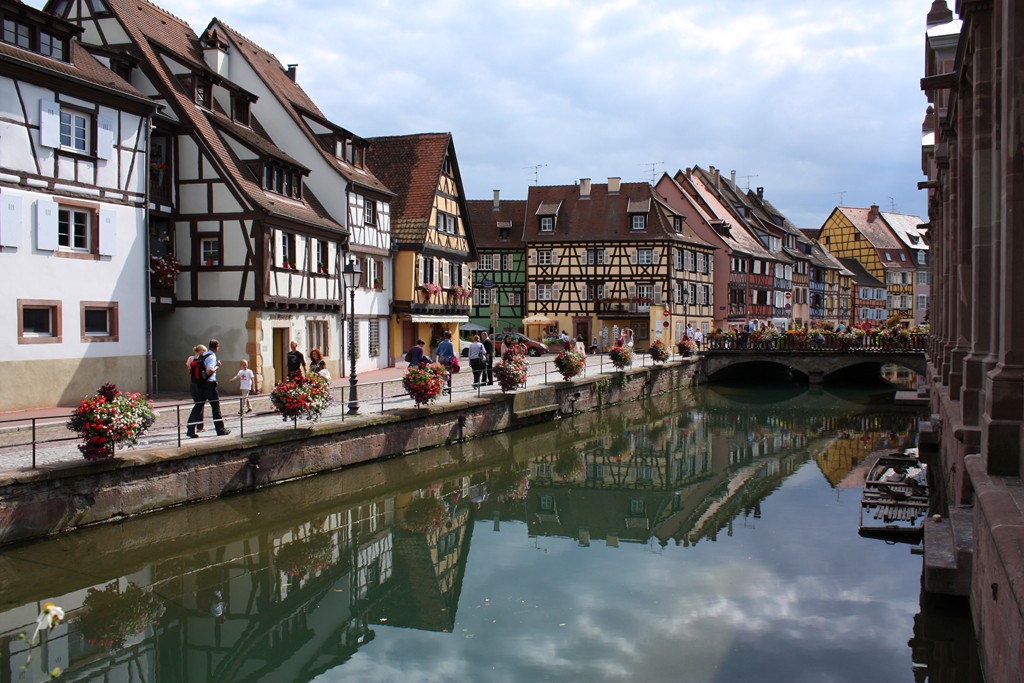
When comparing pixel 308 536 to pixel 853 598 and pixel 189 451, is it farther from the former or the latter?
pixel 853 598

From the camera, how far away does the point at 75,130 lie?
2053 cm

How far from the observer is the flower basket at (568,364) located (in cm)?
3062

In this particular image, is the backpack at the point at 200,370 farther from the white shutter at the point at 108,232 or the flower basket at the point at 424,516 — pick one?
the white shutter at the point at 108,232

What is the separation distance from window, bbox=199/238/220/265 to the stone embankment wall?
25.1 feet

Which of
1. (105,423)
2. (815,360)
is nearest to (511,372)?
(105,423)

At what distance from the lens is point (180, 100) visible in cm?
2483

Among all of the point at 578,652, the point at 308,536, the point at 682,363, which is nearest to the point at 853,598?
the point at 578,652

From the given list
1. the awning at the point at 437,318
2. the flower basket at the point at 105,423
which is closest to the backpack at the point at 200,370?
the flower basket at the point at 105,423

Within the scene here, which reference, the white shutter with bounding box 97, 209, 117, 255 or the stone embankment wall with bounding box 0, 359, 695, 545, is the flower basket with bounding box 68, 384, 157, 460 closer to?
the stone embankment wall with bounding box 0, 359, 695, 545

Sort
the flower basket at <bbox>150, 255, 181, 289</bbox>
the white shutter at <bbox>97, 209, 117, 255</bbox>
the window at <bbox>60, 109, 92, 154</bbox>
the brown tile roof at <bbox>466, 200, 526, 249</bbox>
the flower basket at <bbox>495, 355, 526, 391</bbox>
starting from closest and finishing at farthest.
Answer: the window at <bbox>60, 109, 92, 154</bbox> < the white shutter at <bbox>97, 209, 117, 255</bbox> < the flower basket at <bbox>150, 255, 181, 289</bbox> < the flower basket at <bbox>495, 355, 526, 391</bbox> < the brown tile roof at <bbox>466, 200, 526, 249</bbox>

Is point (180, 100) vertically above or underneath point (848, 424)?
above

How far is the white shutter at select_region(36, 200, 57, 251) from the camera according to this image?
19.4 meters

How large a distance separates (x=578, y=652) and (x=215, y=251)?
18.5m

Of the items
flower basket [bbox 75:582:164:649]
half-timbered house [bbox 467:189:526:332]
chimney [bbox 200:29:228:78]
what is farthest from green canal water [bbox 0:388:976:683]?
half-timbered house [bbox 467:189:526:332]
